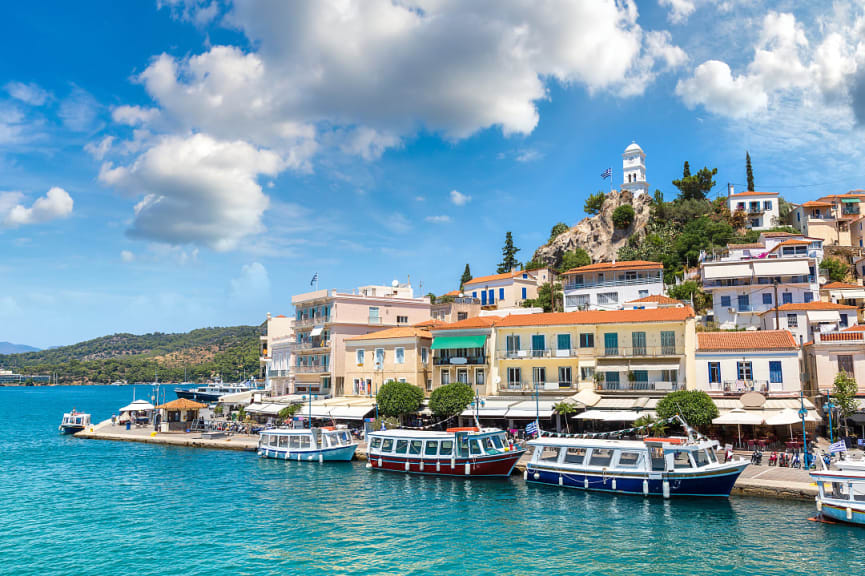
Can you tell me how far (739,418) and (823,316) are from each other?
943 inches

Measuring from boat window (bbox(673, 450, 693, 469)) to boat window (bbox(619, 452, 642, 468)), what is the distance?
5.78ft

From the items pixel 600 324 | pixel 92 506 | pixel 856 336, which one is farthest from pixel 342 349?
pixel 856 336

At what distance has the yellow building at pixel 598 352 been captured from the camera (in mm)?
43438

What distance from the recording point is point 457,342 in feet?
168

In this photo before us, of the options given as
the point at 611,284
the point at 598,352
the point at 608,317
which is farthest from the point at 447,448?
the point at 611,284

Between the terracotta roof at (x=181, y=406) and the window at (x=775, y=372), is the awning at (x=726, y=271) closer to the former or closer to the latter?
the window at (x=775, y=372)

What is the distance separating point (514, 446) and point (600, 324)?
1293cm

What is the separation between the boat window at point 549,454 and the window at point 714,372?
1450 cm

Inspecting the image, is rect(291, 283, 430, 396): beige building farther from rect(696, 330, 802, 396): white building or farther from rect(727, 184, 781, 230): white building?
rect(727, 184, 781, 230): white building

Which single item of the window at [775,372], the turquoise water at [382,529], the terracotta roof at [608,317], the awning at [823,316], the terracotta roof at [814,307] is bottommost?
the turquoise water at [382,529]

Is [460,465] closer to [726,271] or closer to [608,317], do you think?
[608,317]

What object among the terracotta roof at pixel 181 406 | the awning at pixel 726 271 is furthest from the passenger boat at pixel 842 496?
the terracotta roof at pixel 181 406

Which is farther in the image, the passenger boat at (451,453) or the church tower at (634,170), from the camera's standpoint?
the church tower at (634,170)

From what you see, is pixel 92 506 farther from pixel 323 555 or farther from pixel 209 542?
pixel 323 555
